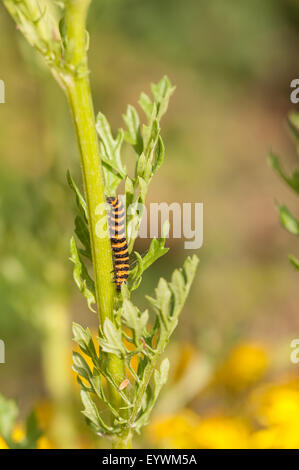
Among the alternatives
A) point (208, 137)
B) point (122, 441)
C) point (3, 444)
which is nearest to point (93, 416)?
point (122, 441)

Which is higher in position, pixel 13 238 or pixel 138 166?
pixel 138 166


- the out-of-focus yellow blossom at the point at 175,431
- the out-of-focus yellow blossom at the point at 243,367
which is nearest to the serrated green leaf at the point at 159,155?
the out-of-focus yellow blossom at the point at 175,431

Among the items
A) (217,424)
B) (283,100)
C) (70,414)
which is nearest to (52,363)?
(70,414)

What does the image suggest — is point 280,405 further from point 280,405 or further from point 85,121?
point 85,121

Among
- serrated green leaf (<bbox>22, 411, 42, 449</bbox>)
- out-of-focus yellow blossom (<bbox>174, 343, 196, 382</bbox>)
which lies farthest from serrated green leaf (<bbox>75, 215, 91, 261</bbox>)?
out-of-focus yellow blossom (<bbox>174, 343, 196, 382</bbox>)

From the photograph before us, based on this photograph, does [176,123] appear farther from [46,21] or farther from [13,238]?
[46,21]

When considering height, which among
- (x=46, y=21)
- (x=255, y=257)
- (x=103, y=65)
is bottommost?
(x=255, y=257)
